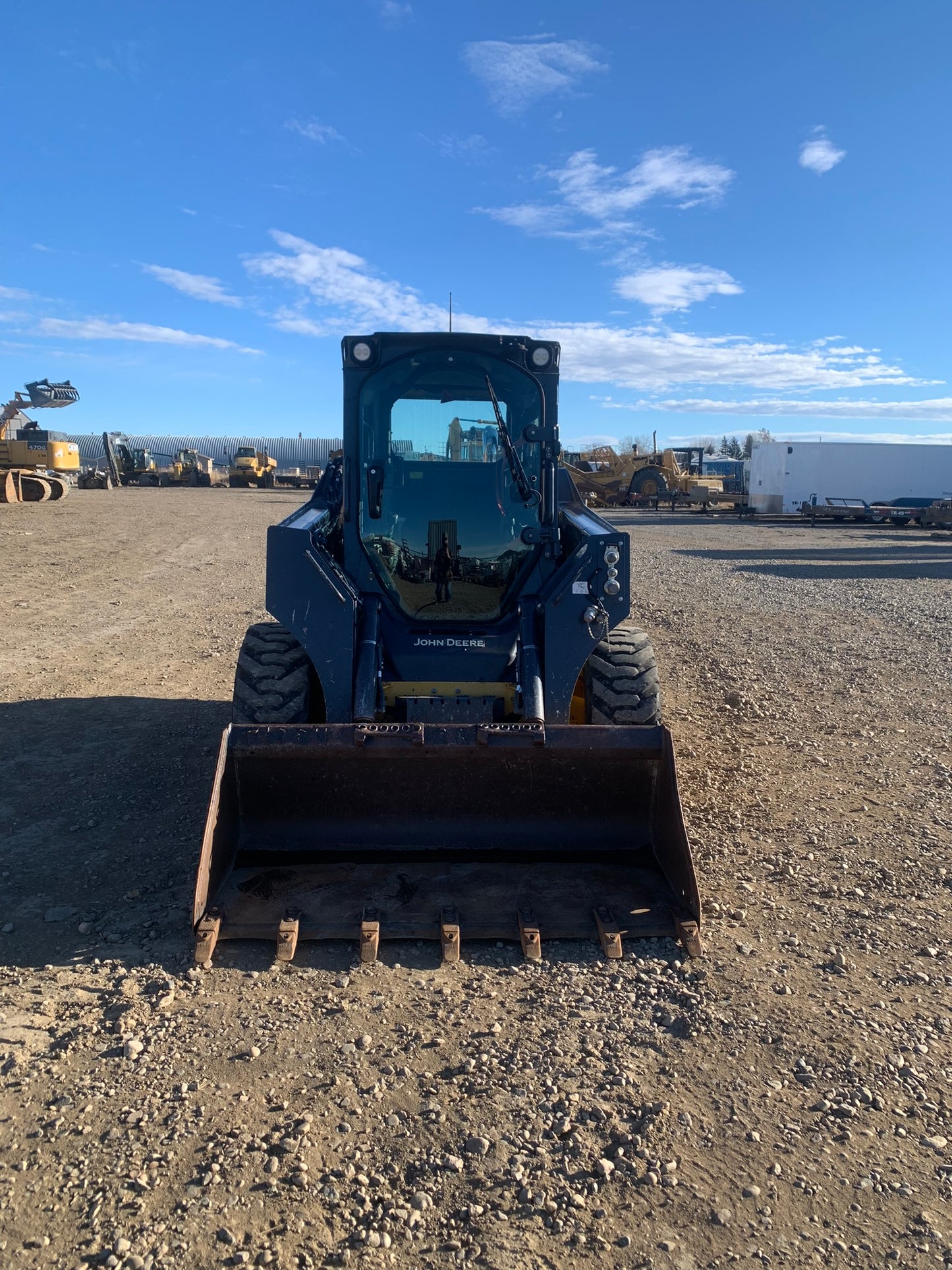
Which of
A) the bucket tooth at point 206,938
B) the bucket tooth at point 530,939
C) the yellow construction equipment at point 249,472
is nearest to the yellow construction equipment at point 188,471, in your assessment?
the yellow construction equipment at point 249,472

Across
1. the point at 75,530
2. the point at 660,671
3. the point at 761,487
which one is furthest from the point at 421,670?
the point at 761,487

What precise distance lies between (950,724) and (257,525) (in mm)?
24333

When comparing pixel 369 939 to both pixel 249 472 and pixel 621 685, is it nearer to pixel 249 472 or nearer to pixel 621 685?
pixel 621 685

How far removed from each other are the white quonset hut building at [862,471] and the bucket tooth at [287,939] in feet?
125

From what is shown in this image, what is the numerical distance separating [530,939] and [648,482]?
4341 centimetres

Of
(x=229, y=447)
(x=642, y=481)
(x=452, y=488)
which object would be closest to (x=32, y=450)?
(x=642, y=481)

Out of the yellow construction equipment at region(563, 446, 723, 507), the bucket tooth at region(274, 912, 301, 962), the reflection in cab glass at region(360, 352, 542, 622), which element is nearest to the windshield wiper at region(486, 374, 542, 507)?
the reflection in cab glass at region(360, 352, 542, 622)

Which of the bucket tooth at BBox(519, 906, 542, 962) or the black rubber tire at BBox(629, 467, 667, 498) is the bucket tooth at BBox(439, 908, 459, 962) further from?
the black rubber tire at BBox(629, 467, 667, 498)

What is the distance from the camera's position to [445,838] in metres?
4.61

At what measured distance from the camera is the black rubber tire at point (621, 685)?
207 inches

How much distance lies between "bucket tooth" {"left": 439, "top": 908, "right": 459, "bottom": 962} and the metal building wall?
97522 millimetres

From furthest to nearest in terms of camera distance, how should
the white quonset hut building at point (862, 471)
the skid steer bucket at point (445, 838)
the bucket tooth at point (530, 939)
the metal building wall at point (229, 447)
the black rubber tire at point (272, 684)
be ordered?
the metal building wall at point (229, 447)
the white quonset hut building at point (862, 471)
the black rubber tire at point (272, 684)
the skid steer bucket at point (445, 838)
the bucket tooth at point (530, 939)

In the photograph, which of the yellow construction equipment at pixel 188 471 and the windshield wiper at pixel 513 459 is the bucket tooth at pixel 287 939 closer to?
the windshield wiper at pixel 513 459

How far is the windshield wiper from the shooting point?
5.56 meters
